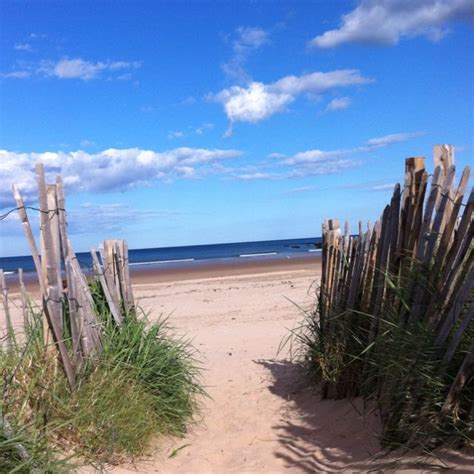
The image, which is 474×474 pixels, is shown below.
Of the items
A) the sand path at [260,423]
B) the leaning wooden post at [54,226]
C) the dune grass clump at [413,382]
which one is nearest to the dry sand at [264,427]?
the sand path at [260,423]

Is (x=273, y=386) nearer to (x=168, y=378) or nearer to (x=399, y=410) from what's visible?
(x=168, y=378)

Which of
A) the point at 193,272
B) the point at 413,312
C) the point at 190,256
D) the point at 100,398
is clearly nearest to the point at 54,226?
the point at 100,398

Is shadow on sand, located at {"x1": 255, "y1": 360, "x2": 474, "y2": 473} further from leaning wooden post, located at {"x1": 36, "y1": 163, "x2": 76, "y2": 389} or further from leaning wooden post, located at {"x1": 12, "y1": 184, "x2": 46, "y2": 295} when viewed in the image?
leaning wooden post, located at {"x1": 12, "y1": 184, "x2": 46, "y2": 295}

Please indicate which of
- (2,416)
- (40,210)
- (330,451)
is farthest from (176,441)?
(40,210)

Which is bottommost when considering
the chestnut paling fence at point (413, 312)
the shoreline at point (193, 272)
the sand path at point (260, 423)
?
the sand path at point (260, 423)

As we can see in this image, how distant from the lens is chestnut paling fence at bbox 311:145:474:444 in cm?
358

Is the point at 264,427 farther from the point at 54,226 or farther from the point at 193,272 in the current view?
the point at 193,272

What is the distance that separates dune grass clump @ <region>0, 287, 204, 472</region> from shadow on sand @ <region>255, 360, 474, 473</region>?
38.3 inches

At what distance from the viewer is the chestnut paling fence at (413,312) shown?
358 cm

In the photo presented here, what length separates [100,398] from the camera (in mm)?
4152

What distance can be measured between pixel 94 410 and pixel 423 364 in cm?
223

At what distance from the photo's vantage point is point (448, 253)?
3889 millimetres

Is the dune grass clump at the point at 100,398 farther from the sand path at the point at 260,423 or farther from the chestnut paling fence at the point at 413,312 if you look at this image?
the chestnut paling fence at the point at 413,312

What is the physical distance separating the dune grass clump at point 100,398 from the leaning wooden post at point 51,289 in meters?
0.07
